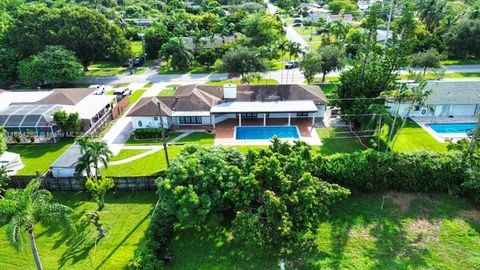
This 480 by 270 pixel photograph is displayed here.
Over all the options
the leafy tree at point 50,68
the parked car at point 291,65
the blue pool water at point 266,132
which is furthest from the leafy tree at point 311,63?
the leafy tree at point 50,68

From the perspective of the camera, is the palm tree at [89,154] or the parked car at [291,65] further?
the parked car at [291,65]

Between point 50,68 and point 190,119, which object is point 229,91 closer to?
point 190,119

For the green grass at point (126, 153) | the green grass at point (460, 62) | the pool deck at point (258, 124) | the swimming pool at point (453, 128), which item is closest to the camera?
the green grass at point (126, 153)

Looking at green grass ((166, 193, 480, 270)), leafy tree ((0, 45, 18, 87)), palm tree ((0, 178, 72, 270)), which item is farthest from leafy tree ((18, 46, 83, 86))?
palm tree ((0, 178, 72, 270))

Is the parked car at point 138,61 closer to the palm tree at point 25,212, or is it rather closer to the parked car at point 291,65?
the parked car at point 291,65

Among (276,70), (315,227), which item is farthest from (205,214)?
(276,70)

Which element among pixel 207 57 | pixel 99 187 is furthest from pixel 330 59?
pixel 99 187
